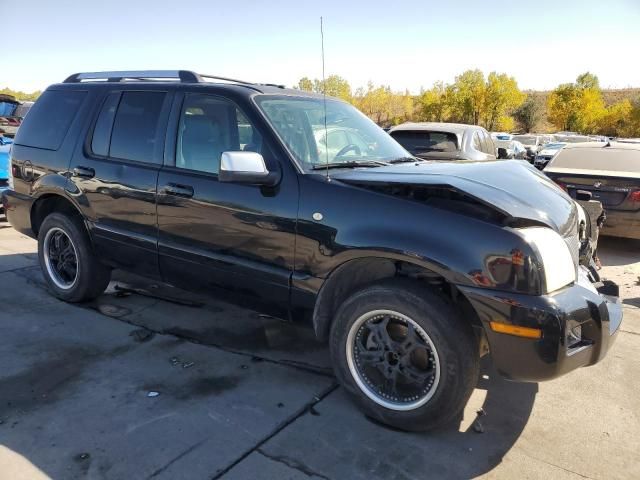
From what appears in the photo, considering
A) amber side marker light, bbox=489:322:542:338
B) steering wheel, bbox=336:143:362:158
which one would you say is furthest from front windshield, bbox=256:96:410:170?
amber side marker light, bbox=489:322:542:338

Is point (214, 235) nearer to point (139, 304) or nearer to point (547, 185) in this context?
point (139, 304)

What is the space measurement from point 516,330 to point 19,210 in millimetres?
4663

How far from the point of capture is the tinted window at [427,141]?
808 cm

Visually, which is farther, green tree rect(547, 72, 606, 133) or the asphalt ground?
green tree rect(547, 72, 606, 133)

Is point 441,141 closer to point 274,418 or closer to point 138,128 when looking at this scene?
point 138,128

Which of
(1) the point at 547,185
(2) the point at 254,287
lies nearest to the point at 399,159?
(1) the point at 547,185

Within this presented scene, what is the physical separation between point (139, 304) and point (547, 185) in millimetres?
3629

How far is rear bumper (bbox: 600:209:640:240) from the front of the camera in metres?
6.86

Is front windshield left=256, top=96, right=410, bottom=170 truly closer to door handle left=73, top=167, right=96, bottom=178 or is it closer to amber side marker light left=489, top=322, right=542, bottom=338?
amber side marker light left=489, top=322, right=542, bottom=338

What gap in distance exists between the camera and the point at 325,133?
3.51 meters

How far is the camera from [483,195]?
8.85 feet

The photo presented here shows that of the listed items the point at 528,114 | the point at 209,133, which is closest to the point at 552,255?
the point at 209,133

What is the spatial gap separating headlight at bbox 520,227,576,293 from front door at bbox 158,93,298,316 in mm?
1356

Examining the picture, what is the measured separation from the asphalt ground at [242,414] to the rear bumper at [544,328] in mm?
523
